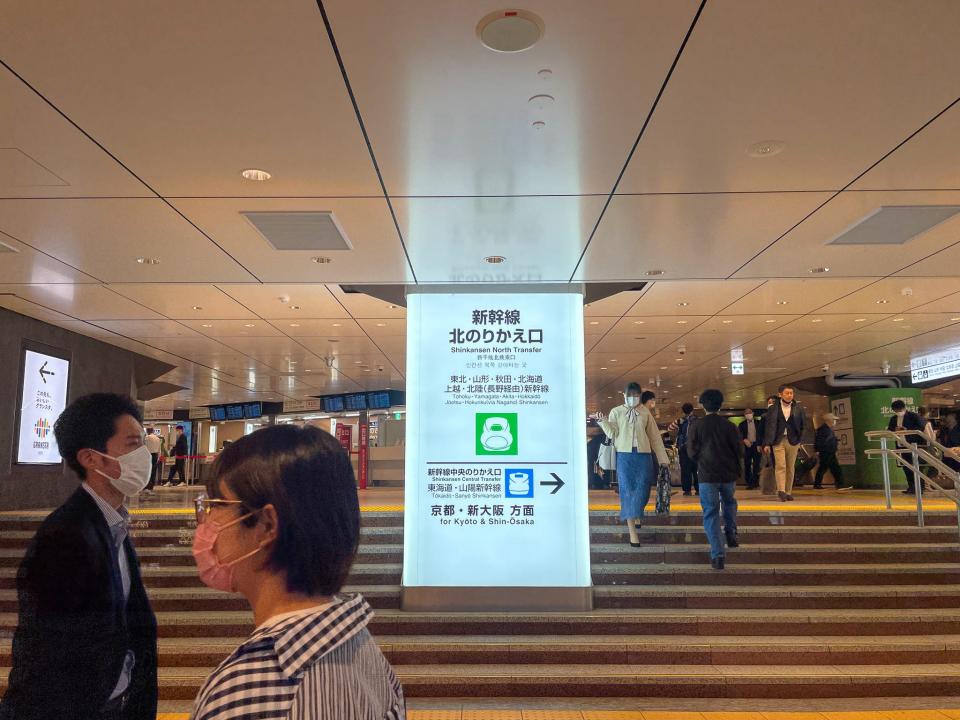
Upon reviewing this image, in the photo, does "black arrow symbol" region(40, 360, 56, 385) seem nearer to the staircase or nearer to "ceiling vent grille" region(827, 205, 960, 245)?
the staircase

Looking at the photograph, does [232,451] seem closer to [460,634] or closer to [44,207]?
[44,207]

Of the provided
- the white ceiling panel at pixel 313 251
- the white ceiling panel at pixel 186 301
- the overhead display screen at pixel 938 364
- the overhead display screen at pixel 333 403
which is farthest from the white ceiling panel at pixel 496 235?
the overhead display screen at pixel 333 403

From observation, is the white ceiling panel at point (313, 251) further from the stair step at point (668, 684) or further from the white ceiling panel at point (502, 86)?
the stair step at point (668, 684)

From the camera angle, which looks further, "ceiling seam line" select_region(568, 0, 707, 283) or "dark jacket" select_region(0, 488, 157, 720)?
"ceiling seam line" select_region(568, 0, 707, 283)

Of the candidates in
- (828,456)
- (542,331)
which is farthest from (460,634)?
(828,456)

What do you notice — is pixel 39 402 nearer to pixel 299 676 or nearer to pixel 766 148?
pixel 766 148

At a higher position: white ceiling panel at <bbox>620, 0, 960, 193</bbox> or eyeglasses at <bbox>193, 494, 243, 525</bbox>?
white ceiling panel at <bbox>620, 0, 960, 193</bbox>

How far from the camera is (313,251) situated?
5.75 metres

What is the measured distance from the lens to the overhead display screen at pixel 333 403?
2017 cm

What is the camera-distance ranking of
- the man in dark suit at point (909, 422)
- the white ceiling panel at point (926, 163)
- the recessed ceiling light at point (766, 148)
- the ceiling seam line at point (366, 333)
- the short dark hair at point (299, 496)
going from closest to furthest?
the short dark hair at point (299, 496)
the white ceiling panel at point (926, 163)
the recessed ceiling light at point (766, 148)
the ceiling seam line at point (366, 333)
the man in dark suit at point (909, 422)

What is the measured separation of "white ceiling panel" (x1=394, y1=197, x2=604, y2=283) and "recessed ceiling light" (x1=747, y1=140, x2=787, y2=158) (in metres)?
1.05

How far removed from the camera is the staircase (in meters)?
4.96

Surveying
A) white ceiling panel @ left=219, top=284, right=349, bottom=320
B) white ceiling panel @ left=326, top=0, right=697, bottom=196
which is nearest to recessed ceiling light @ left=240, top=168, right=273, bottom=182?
white ceiling panel @ left=326, top=0, right=697, bottom=196

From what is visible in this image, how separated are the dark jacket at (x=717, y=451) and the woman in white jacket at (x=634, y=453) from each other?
0.52m
